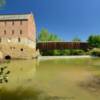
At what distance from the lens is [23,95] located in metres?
11.3

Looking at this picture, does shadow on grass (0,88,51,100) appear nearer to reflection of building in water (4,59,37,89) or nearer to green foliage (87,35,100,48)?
reflection of building in water (4,59,37,89)

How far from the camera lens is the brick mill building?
57.3m

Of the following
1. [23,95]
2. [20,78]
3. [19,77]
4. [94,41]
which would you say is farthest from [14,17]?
[23,95]

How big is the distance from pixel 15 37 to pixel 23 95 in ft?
156

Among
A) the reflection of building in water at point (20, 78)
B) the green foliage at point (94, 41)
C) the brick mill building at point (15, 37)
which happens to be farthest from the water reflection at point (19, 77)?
the green foliage at point (94, 41)

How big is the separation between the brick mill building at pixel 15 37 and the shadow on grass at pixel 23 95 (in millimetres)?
44875

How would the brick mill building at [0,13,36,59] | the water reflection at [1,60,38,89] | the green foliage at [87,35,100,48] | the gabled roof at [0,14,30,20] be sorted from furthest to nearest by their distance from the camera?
the green foliage at [87,35,100,48], the gabled roof at [0,14,30,20], the brick mill building at [0,13,36,59], the water reflection at [1,60,38,89]

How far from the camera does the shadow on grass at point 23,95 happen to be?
1080 cm

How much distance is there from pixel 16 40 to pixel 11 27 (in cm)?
425

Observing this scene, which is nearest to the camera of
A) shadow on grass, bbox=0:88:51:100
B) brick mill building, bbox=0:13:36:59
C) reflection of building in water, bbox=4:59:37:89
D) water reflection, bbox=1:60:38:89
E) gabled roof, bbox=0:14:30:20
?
shadow on grass, bbox=0:88:51:100

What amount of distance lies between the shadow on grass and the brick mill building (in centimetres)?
4488

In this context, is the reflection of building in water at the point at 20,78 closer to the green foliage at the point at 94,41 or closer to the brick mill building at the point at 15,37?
the brick mill building at the point at 15,37

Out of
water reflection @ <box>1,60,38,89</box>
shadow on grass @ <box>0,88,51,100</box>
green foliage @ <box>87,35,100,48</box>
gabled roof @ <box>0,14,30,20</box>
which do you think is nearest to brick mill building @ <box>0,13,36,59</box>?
gabled roof @ <box>0,14,30,20</box>

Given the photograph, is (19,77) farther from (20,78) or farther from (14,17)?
(14,17)
